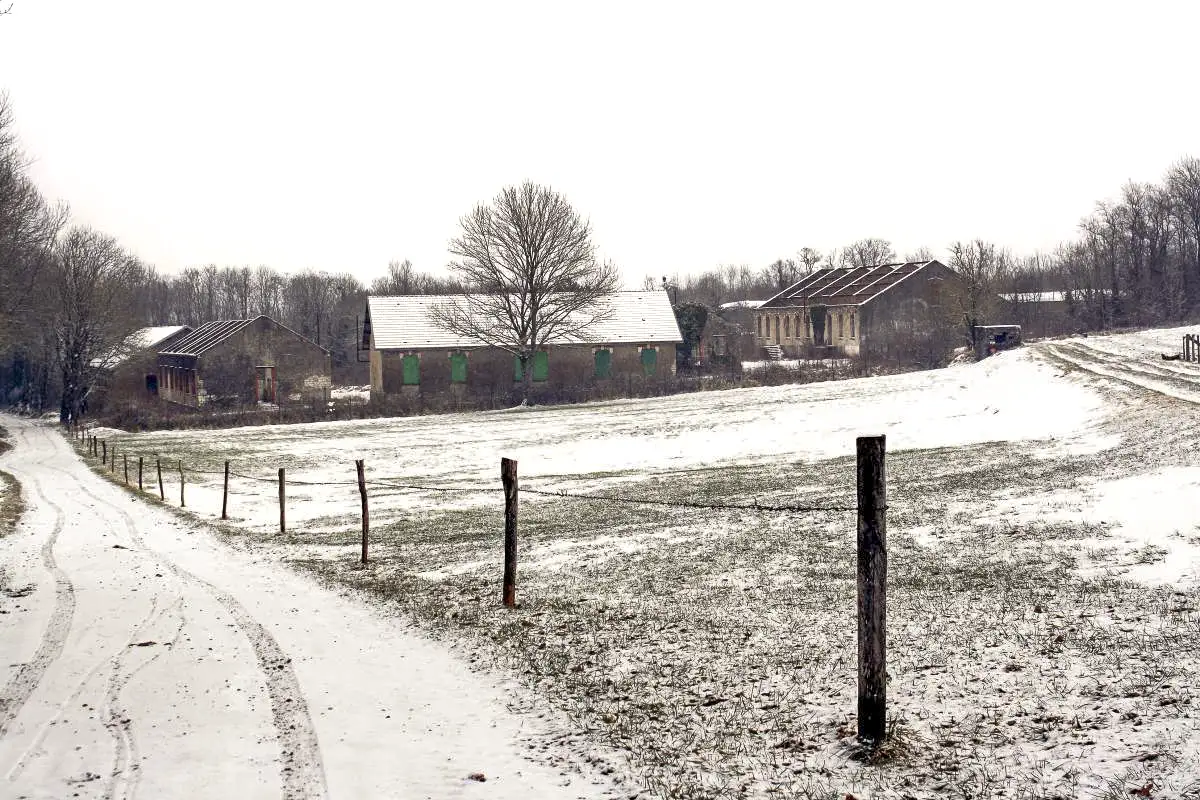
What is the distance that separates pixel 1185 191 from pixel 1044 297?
1670cm

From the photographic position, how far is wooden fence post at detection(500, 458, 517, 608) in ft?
41.4

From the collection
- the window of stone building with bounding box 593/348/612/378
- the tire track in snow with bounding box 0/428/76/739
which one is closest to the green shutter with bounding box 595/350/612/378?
the window of stone building with bounding box 593/348/612/378

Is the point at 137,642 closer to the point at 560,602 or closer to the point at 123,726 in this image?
the point at 123,726

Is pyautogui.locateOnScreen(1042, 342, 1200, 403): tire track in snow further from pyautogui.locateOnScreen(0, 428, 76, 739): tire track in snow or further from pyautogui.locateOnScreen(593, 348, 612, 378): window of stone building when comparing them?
pyautogui.locateOnScreen(593, 348, 612, 378): window of stone building

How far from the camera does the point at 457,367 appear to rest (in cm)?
6581

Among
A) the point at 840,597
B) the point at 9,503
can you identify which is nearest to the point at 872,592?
the point at 840,597

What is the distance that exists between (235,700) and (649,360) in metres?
61.2

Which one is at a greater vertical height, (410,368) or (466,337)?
(466,337)

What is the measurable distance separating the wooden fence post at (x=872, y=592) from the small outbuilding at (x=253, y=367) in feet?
201

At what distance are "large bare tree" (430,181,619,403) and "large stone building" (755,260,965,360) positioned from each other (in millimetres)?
21847

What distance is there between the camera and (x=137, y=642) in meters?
11.7

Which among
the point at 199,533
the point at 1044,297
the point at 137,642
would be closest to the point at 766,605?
the point at 137,642

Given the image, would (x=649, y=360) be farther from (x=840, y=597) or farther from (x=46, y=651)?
(x=46, y=651)

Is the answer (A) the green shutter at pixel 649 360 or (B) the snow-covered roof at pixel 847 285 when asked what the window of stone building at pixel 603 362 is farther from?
(B) the snow-covered roof at pixel 847 285
